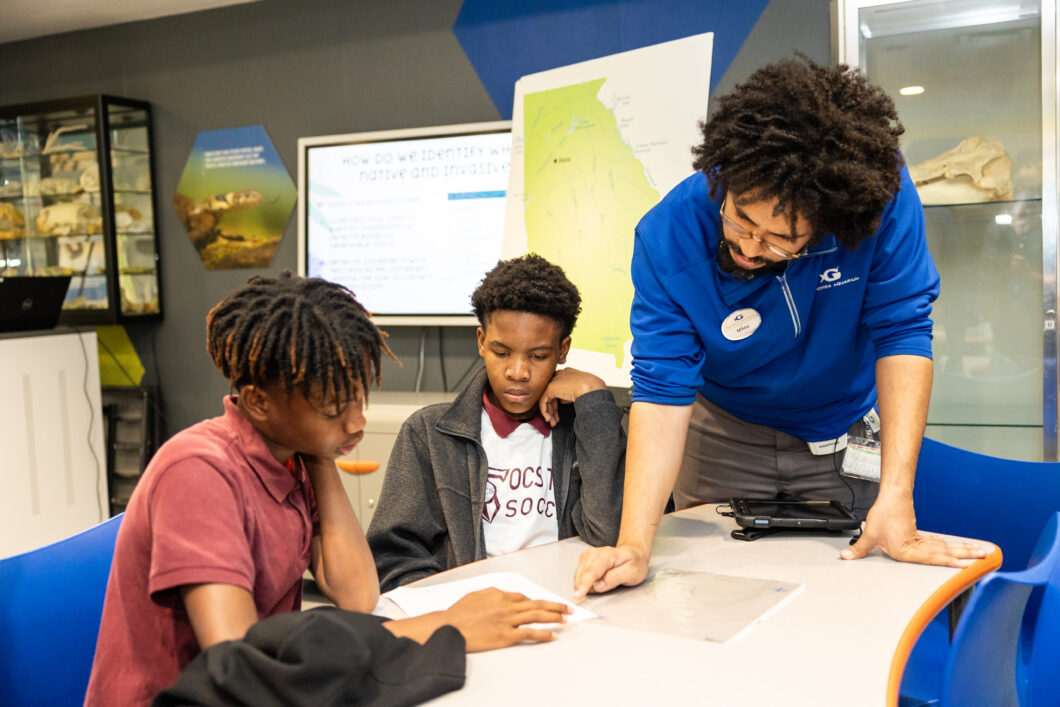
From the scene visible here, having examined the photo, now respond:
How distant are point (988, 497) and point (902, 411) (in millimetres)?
464

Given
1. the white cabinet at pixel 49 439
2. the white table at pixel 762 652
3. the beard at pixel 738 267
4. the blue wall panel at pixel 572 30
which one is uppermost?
the blue wall panel at pixel 572 30

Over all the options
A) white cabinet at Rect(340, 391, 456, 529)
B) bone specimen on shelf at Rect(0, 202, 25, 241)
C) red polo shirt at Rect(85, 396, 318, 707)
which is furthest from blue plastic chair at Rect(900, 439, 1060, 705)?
bone specimen on shelf at Rect(0, 202, 25, 241)

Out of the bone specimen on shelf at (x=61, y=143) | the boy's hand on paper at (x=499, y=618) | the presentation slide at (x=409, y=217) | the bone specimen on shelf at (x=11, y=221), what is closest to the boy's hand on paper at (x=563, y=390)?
the boy's hand on paper at (x=499, y=618)

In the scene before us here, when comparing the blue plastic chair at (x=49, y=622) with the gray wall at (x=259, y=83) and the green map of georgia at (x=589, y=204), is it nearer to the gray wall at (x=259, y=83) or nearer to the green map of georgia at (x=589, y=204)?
the green map of georgia at (x=589, y=204)

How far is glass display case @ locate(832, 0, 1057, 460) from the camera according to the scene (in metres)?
2.75

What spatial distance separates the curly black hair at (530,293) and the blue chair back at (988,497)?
0.84 metres

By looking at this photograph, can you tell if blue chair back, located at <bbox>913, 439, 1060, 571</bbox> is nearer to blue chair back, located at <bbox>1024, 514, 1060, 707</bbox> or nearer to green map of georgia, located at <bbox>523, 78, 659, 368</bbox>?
blue chair back, located at <bbox>1024, 514, 1060, 707</bbox>

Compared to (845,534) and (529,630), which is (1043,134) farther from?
(529,630)

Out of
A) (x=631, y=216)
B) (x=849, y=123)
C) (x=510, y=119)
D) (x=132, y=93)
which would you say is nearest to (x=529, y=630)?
(x=849, y=123)

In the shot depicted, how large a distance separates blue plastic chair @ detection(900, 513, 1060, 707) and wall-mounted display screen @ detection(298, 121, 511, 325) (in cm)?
269

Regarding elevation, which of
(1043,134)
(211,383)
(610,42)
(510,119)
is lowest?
(211,383)

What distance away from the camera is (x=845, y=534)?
4.90 feet

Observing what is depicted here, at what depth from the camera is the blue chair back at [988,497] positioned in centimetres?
167

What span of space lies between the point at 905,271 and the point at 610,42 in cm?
235
